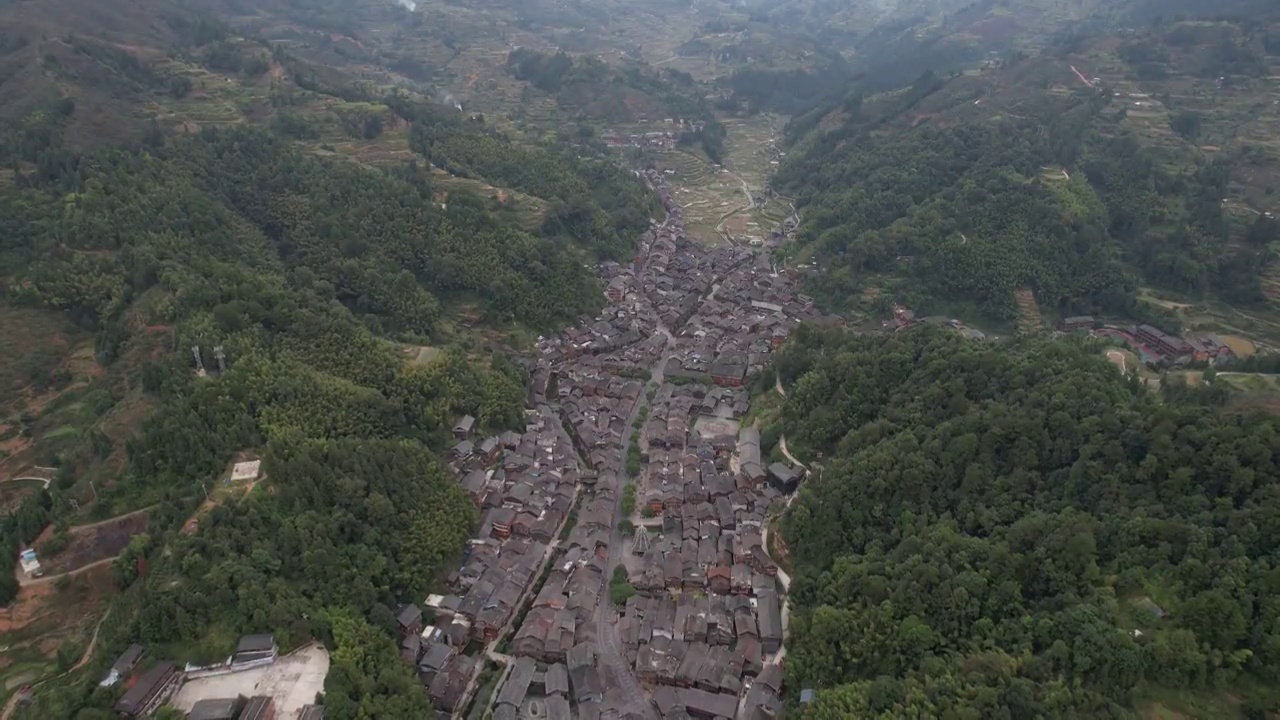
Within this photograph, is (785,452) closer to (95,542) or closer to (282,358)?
(282,358)

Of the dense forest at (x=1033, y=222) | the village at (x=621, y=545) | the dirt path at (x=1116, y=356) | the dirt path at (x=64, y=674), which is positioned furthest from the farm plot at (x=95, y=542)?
the dirt path at (x=1116, y=356)

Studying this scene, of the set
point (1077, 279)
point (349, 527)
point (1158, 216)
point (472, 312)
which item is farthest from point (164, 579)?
point (1158, 216)

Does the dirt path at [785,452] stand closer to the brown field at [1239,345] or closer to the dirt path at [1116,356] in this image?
the dirt path at [1116,356]

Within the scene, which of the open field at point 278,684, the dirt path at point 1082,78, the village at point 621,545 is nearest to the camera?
the open field at point 278,684

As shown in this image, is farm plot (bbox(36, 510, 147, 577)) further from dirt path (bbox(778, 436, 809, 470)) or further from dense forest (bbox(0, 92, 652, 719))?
dirt path (bbox(778, 436, 809, 470))

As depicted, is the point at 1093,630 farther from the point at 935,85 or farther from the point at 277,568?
the point at 935,85

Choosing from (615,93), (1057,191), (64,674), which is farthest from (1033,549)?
(615,93)

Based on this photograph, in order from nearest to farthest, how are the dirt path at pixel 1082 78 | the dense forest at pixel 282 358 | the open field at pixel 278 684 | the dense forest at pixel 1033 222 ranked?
the open field at pixel 278 684, the dense forest at pixel 282 358, the dense forest at pixel 1033 222, the dirt path at pixel 1082 78
